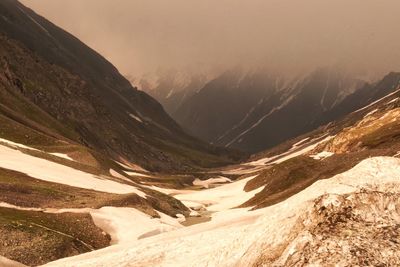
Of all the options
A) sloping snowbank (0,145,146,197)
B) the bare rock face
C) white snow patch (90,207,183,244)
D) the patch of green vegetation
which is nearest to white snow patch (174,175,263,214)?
sloping snowbank (0,145,146,197)

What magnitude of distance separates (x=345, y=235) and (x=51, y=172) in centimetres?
7380

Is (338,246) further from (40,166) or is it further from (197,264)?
(40,166)

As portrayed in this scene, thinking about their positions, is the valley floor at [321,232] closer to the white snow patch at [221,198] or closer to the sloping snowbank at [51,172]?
the sloping snowbank at [51,172]

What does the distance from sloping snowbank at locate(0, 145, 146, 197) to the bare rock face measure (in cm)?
6617

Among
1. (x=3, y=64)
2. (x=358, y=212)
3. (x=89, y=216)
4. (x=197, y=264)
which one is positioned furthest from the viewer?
(x=3, y=64)

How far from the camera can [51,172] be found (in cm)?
8231

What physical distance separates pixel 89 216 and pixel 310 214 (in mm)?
45247

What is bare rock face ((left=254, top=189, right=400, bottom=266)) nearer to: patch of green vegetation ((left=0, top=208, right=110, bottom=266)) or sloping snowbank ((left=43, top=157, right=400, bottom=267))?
sloping snowbank ((left=43, top=157, right=400, bottom=267))

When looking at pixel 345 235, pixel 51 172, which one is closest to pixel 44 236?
pixel 345 235

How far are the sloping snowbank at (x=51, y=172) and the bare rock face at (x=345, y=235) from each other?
217 ft

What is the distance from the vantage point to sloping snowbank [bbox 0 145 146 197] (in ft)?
255

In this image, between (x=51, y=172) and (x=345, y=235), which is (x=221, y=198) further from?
(x=345, y=235)

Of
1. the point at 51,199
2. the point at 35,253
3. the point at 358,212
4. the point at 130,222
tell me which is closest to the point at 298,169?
the point at 130,222

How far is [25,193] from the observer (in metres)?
62.6
